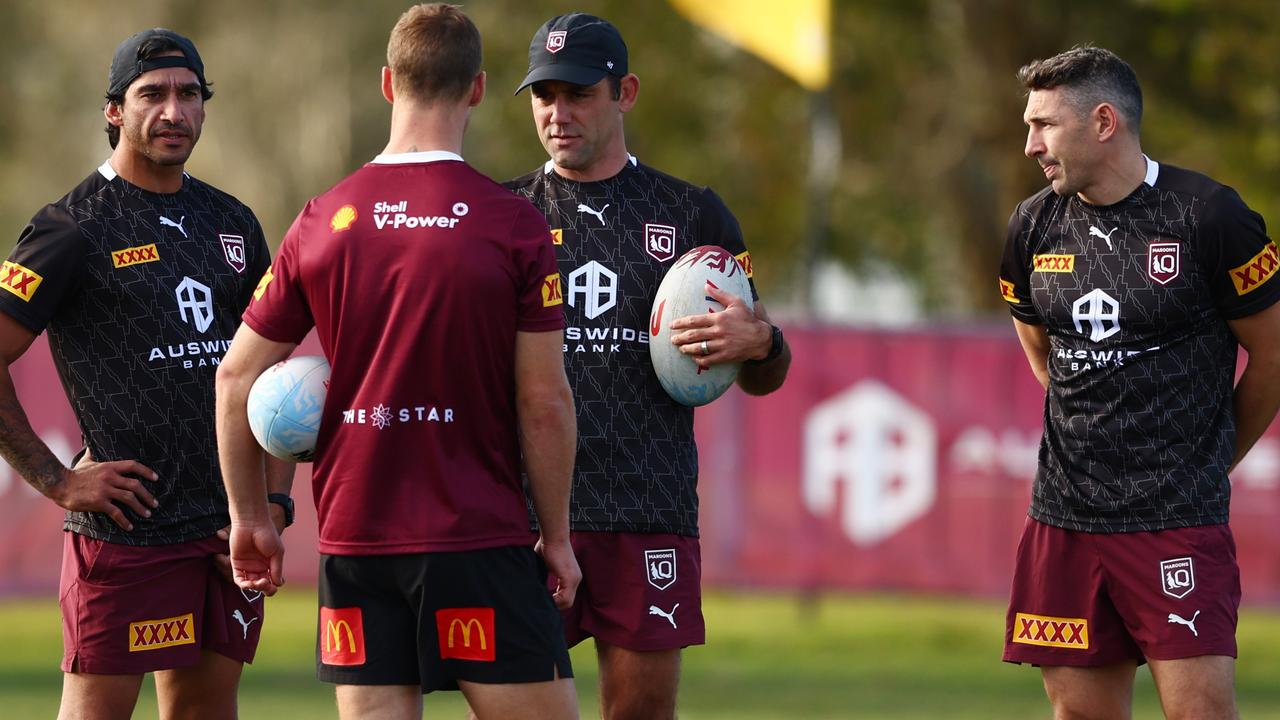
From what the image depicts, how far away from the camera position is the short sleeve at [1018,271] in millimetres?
6867

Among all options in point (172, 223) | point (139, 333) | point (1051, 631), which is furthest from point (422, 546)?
point (1051, 631)

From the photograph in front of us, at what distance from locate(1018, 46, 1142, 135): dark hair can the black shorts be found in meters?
2.62

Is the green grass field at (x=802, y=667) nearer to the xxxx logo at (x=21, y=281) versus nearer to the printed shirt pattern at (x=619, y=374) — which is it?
the printed shirt pattern at (x=619, y=374)

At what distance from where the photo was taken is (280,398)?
17.1 ft

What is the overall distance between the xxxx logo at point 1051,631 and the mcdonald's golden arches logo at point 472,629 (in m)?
2.34

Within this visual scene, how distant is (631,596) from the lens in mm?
6461

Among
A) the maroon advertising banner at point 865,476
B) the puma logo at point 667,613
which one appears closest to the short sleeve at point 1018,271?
the puma logo at point 667,613

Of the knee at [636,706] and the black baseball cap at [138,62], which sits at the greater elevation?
the black baseball cap at [138,62]

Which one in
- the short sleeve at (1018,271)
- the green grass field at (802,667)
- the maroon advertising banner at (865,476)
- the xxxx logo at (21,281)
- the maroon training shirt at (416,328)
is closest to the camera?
the maroon training shirt at (416,328)

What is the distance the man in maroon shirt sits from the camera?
513 centimetres

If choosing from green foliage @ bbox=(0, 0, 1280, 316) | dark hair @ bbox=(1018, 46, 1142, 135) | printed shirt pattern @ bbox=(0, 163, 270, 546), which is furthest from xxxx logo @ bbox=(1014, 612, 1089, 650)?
green foliage @ bbox=(0, 0, 1280, 316)

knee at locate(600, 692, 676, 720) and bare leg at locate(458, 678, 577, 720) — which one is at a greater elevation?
bare leg at locate(458, 678, 577, 720)

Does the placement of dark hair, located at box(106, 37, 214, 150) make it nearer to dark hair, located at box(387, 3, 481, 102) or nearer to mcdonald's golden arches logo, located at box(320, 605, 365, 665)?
dark hair, located at box(387, 3, 481, 102)

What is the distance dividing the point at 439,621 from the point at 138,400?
5.71 ft
